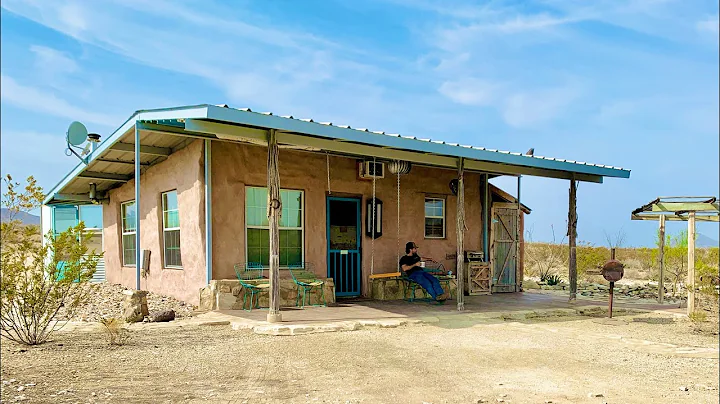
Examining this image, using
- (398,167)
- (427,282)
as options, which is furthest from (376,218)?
(427,282)

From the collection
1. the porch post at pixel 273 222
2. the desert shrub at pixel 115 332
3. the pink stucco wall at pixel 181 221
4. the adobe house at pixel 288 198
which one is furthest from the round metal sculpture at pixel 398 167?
the desert shrub at pixel 115 332

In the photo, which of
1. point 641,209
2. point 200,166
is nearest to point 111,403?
point 200,166

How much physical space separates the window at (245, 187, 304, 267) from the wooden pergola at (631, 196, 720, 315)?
7338mm

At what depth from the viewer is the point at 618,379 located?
5.50 meters

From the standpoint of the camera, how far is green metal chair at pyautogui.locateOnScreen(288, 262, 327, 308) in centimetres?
974

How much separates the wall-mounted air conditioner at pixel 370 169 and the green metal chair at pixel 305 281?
2204 millimetres

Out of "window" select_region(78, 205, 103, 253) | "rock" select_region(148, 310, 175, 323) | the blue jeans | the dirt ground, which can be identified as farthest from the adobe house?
the dirt ground

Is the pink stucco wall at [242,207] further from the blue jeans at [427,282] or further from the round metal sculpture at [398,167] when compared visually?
the blue jeans at [427,282]

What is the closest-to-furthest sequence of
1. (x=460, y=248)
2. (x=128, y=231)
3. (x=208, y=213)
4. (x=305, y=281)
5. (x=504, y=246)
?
(x=208, y=213) < (x=305, y=281) < (x=460, y=248) < (x=128, y=231) < (x=504, y=246)

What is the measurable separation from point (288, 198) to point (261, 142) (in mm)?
1799

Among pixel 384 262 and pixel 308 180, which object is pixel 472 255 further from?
pixel 308 180

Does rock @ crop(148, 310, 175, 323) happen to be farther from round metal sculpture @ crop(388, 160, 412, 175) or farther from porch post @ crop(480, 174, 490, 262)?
porch post @ crop(480, 174, 490, 262)

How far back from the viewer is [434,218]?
1266 cm

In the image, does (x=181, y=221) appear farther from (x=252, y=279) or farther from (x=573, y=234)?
(x=573, y=234)
